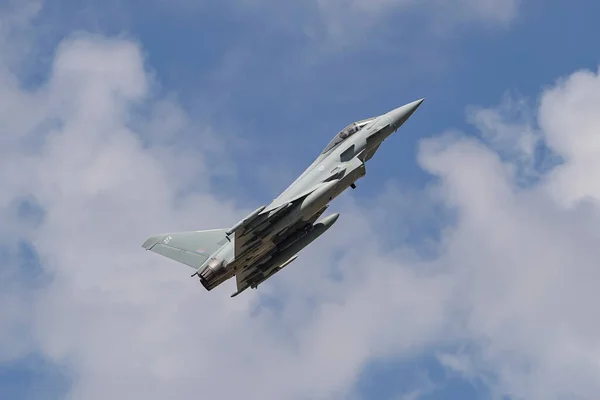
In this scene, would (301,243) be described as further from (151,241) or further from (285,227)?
(151,241)

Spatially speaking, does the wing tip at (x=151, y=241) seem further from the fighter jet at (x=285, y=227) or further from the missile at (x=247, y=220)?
the missile at (x=247, y=220)

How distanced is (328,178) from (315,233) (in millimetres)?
2984

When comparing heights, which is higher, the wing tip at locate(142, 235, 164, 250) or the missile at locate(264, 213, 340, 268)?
the wing tip at locate(142, 235, 164, 250)

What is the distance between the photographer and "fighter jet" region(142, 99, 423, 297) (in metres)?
39.8

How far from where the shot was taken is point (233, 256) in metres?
40.6

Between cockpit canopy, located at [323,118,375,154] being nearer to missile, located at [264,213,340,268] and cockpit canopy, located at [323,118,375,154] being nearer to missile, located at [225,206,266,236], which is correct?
missile, located at [264,213,340,268]

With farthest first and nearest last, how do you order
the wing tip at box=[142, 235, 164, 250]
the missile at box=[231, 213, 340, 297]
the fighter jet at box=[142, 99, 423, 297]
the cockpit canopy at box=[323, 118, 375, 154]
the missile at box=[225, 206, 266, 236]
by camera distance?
1. the wing tip at box=[142, 235, 164, 250]
2. the cockpit canopy at box=[323, 118, 375, 154]
3. the missile at box=[231, 213, 340, 297]
4. the fighter jet at box=[142, 99, 423, 297]
5. the missile at box=[225, 206, 266, 236]

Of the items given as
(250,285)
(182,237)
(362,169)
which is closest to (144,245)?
(182,237)

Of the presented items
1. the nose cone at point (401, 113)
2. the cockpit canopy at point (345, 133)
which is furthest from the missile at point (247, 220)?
the nose cone at point (401, 113)

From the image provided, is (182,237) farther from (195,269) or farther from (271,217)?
(271,217)

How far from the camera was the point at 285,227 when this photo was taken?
40.2m

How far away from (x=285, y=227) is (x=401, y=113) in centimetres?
823

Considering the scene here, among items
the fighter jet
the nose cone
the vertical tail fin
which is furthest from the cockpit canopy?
the vertical tail fin

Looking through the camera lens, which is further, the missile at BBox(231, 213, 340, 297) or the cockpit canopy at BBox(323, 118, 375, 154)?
the cockpit canopy at BBox(323, 118, 375, 154)
